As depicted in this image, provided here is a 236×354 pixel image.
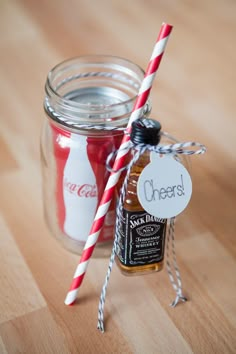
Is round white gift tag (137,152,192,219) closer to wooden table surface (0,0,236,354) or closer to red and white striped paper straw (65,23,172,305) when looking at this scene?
red and white striped paper straw (65,23,172,305)

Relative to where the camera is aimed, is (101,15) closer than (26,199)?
No

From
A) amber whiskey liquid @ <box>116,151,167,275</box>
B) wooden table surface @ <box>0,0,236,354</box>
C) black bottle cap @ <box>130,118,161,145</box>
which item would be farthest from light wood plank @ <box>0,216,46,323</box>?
black bottle cap @ <box>130,118,161,145</box>

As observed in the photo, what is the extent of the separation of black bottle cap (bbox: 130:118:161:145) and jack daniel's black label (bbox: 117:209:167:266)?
9cm

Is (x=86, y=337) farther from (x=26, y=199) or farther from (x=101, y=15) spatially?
(x=101, y=15)

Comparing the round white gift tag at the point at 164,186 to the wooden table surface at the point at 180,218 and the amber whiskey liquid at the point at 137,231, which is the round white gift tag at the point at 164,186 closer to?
the amber whiskey liquid at the point at 137,231

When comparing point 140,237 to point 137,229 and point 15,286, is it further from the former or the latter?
point 15,286

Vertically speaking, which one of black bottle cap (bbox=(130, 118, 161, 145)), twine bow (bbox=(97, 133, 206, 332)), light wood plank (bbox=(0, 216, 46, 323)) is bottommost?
light wood plank (bbox=(0, 216, 46, 323))

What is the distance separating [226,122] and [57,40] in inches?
17.1

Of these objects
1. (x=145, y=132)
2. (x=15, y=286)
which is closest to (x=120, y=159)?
(x=145, y=132)

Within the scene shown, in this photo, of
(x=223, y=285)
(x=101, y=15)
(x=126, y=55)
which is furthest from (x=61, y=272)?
(x=101, y=15)

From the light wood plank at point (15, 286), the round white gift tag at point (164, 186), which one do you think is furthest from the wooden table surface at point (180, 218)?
the round white gift tag at point (164, 186)

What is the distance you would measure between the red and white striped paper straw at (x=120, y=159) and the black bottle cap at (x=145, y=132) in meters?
0.02

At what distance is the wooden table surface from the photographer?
686 millimetres

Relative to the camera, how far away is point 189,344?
2.20 ft
